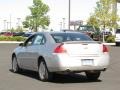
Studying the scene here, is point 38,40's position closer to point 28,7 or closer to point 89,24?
point 89,24

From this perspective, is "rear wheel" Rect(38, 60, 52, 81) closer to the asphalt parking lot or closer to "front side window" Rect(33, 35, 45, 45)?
the asphalt parking lot

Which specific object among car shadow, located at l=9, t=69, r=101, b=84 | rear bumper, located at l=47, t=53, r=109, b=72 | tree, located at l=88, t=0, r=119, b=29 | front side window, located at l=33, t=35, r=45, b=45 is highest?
tree, located at l=88, t=0, r=119, b=29

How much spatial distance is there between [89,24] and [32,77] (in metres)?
43.3

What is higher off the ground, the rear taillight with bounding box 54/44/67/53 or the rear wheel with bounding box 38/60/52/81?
the rear taillight with bounding box 54/44/67/53

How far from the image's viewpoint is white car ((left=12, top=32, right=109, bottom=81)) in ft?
43.3

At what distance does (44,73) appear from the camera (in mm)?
13844

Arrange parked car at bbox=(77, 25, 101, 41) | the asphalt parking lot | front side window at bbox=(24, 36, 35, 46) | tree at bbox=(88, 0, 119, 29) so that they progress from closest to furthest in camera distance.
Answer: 1. the asphalt parking lot
2. front side window at bbox=(24, 36, 35, 46)
3. parked car at bbox=(77, 25, 101, 41)
4. tree at bbox=(88, 0, 119, 29)

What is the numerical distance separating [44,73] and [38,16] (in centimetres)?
6560

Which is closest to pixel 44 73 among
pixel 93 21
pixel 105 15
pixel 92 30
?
pixel 92 30

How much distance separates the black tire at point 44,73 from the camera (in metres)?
13.7

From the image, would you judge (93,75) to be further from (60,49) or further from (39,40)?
(39,40)

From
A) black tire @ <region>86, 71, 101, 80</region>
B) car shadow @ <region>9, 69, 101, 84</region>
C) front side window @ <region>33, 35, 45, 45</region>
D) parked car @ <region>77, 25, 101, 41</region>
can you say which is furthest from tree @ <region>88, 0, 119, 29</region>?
black tire @ <region>86, 71, 101, 80</region>

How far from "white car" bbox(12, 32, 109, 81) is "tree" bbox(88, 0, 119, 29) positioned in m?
43.0

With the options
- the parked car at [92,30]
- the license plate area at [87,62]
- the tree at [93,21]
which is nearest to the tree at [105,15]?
the tree at [93,21]
